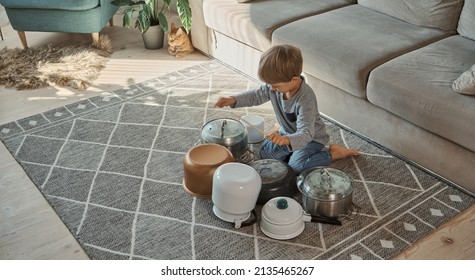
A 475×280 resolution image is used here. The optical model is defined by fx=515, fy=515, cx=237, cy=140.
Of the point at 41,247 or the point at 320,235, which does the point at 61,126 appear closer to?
the point at 41,247

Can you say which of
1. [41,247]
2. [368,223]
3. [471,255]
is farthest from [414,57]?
[41,247]

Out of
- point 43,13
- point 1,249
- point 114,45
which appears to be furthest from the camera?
point 114,45

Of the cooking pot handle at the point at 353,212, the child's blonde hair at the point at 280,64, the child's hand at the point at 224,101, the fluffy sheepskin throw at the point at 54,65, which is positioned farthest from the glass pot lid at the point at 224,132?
the fluffy sheepskin throw at the point at 54,65

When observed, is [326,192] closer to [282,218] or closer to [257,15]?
[282,218]

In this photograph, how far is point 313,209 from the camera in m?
Result: 2.03

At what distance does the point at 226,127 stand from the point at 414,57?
0.93 m

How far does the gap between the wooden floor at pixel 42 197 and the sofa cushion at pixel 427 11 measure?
121 centimetres

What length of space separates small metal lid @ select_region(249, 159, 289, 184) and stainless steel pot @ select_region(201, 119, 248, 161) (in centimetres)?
16

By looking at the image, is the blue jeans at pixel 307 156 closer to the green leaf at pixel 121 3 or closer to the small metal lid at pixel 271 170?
the small metal lid at pixel 271 170

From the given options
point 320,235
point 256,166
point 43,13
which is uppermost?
point 43,13

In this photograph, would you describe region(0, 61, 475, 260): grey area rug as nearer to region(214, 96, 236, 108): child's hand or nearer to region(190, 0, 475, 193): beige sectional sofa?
region(190, 0, 475, 193): beige sectional sofa

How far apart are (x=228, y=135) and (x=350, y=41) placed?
2.57 ft

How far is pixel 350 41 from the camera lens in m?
2.52

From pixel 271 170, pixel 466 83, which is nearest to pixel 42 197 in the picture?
pixel 271 170
